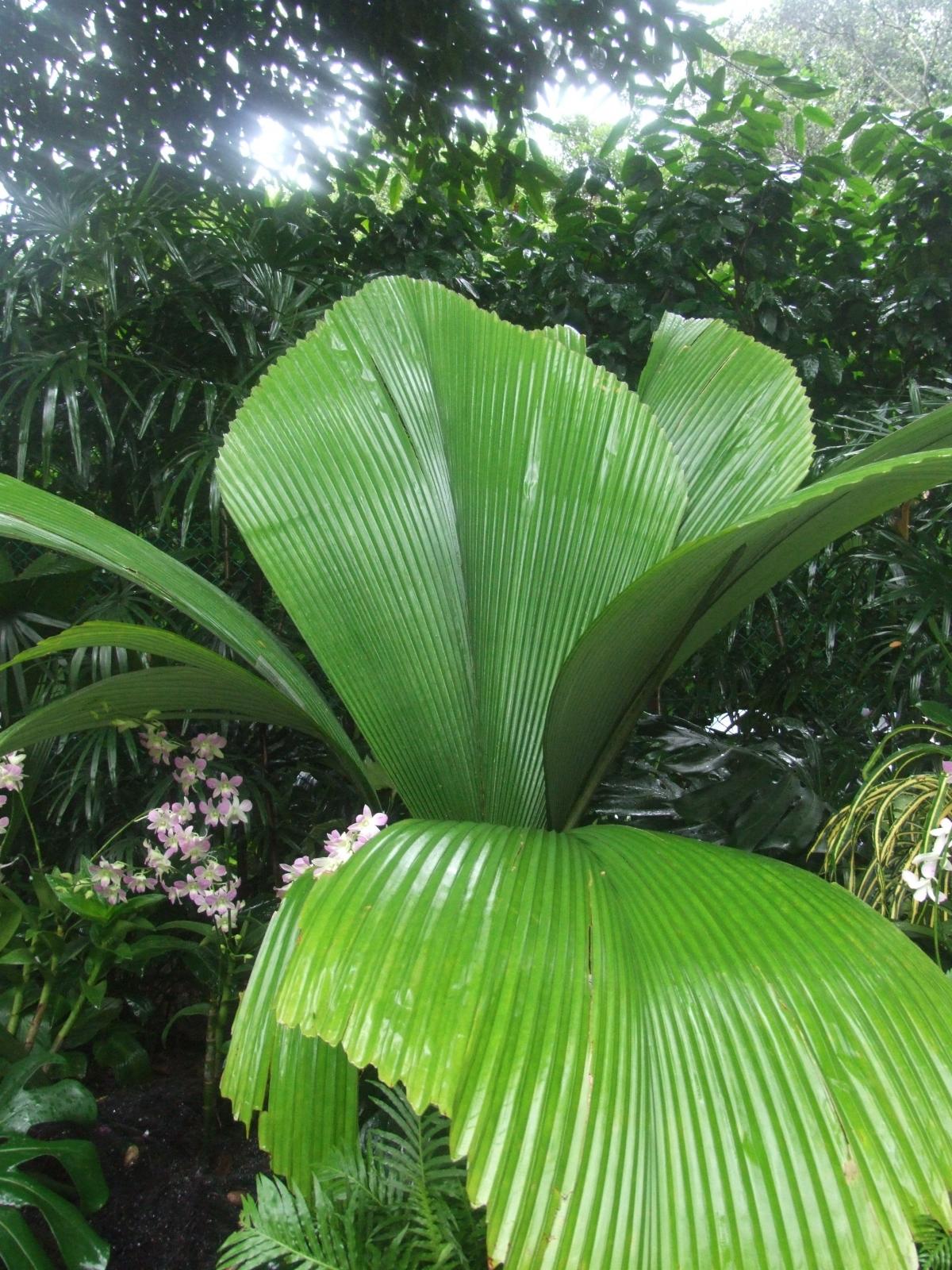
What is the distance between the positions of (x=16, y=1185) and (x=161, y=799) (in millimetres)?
636

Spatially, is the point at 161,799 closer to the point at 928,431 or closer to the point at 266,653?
the point at 266,653

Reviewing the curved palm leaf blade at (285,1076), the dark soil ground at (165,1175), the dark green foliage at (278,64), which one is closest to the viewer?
the curved palm leaf blade at (285,1076)

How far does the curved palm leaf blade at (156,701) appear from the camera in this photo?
2.74ft

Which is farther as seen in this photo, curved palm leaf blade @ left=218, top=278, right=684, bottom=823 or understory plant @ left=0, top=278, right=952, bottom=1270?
curved palm leaf blade @ left=218, top=278, right=684, bottom=823

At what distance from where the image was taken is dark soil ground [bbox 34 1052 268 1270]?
0.86m

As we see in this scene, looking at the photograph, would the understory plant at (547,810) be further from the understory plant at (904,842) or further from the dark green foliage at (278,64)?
the dark green foliage at (278,64)

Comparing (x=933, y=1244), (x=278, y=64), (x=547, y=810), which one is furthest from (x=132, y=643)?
(x=278, y=64)

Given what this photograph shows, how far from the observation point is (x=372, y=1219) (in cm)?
72

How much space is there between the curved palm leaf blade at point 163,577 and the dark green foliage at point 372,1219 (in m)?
0.39

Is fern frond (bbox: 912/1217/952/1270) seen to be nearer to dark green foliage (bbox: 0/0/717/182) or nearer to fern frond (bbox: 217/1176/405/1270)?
fern frond (bbox: 217/1176/405/1270)

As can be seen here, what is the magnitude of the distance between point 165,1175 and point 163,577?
0.70 m

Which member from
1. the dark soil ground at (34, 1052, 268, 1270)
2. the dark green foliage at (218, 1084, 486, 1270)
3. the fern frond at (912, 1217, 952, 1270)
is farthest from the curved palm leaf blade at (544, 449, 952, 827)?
the dark soil ground at (34, 1052, 268, 1270)

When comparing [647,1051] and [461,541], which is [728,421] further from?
[647,1051]

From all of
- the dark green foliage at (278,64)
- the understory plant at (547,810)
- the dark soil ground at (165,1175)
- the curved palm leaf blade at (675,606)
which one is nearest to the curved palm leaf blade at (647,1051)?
the understory plant at (547,810)
